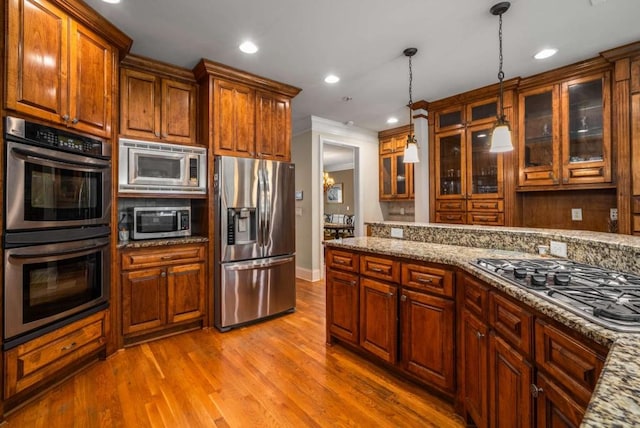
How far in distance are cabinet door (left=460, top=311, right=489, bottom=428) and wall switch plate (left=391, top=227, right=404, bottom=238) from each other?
1119mm

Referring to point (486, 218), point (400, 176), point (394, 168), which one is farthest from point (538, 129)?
point (394, 168)

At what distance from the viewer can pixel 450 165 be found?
13.4ft

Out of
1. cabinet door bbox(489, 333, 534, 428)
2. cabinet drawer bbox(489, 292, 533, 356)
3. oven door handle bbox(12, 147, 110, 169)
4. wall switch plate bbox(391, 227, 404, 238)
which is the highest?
oven door handle bbox(12, 147, 110, 169)

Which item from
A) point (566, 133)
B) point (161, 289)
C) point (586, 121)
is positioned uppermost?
point (586, 121)

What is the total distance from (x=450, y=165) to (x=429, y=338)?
2.83 m

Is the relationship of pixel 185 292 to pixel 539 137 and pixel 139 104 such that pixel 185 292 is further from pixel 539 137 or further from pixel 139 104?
pixel 539 137

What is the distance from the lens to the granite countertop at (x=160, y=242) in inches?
104

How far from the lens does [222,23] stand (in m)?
2.35

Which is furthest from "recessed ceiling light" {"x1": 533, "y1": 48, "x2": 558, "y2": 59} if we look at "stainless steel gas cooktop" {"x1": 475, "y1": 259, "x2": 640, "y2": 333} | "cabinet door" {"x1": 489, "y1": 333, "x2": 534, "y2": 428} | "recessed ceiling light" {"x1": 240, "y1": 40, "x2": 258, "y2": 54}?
"cabinet door" {"x1": 489, "y1": 333, "x2": 534, "y2": 428}

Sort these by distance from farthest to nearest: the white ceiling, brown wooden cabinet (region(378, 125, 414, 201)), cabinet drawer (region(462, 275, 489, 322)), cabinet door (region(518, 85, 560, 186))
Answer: brown wooden cabinet (region(378, 125, 414, 201))
cabinet door (region(518, 85, 560, 186))
the white ceiling
cabinet drawer (region(462, 275, 489, 322))

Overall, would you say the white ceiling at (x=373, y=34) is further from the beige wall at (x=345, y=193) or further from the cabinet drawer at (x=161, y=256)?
the beige wall at (x=345, y=193)

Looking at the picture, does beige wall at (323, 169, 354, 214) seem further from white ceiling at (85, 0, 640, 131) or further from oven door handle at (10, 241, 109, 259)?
oven door handle at (10, 241, 109, 259)

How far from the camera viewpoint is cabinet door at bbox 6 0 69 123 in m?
1.79

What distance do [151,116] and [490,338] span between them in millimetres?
3272
